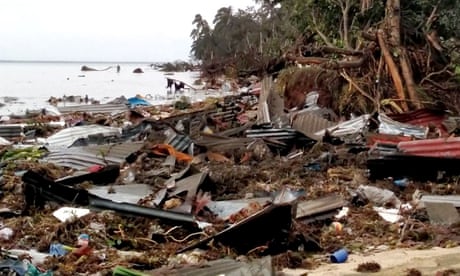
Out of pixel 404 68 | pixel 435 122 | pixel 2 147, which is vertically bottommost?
pixel 2 147

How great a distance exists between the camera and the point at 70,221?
5.77 m

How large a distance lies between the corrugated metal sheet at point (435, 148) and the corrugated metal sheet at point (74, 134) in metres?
6.53

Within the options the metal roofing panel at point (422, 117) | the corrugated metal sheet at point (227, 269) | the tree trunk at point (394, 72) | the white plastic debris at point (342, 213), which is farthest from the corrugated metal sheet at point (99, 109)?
the corrugated metal sheet at point (227, 269)

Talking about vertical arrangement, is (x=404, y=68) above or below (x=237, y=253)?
above

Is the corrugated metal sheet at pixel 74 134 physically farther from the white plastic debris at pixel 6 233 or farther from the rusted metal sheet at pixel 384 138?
the white plastic debris at pixel 6 233

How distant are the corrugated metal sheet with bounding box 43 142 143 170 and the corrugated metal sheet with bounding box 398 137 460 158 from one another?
15.3 feet

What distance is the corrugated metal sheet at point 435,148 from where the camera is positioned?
7.70m

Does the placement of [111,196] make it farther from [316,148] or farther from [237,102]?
[237,102]

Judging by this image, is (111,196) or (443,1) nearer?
(111,196)

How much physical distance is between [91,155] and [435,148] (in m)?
5.58

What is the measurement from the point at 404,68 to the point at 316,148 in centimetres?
360

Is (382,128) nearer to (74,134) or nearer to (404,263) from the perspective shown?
(404,263)

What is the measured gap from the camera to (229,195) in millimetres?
7371

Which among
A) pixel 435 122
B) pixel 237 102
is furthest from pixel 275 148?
pixel 237 102
